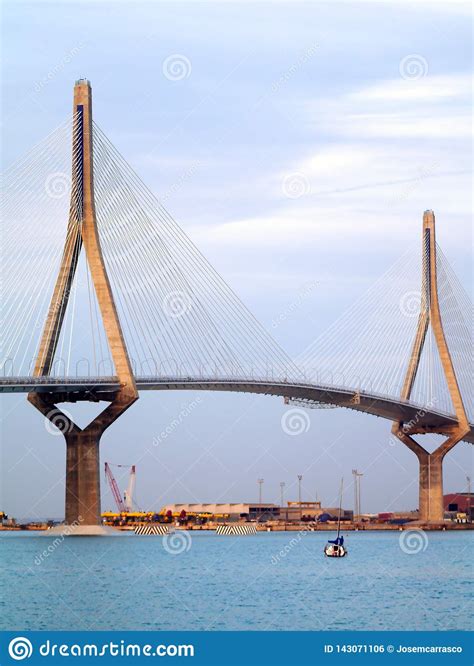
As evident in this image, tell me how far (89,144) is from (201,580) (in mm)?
25263

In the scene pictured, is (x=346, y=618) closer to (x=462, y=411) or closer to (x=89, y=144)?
(x=89, y=144)

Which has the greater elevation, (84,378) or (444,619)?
(84,378)

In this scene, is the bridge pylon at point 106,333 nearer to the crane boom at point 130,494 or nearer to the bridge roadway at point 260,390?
the bridge roadway at point 260,390

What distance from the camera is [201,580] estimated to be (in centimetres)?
5116

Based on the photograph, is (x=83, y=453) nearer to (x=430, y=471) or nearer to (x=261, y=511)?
(x=430, y=471)

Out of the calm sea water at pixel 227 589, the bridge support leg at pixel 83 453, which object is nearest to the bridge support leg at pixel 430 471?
the calm sea water at pixel 227 589

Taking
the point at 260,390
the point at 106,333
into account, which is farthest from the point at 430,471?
the point at 106,333

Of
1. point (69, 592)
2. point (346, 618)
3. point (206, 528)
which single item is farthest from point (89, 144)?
point (206, 528)

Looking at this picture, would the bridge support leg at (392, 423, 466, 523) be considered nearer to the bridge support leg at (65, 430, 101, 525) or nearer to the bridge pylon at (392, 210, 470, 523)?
the bridge pylon at (392, 210, 470, 523)

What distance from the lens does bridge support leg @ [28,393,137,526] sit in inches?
2736

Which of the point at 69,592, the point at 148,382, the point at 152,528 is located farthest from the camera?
the point at 152,528

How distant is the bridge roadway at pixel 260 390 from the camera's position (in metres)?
Result: 66.1

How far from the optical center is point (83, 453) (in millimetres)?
70000
